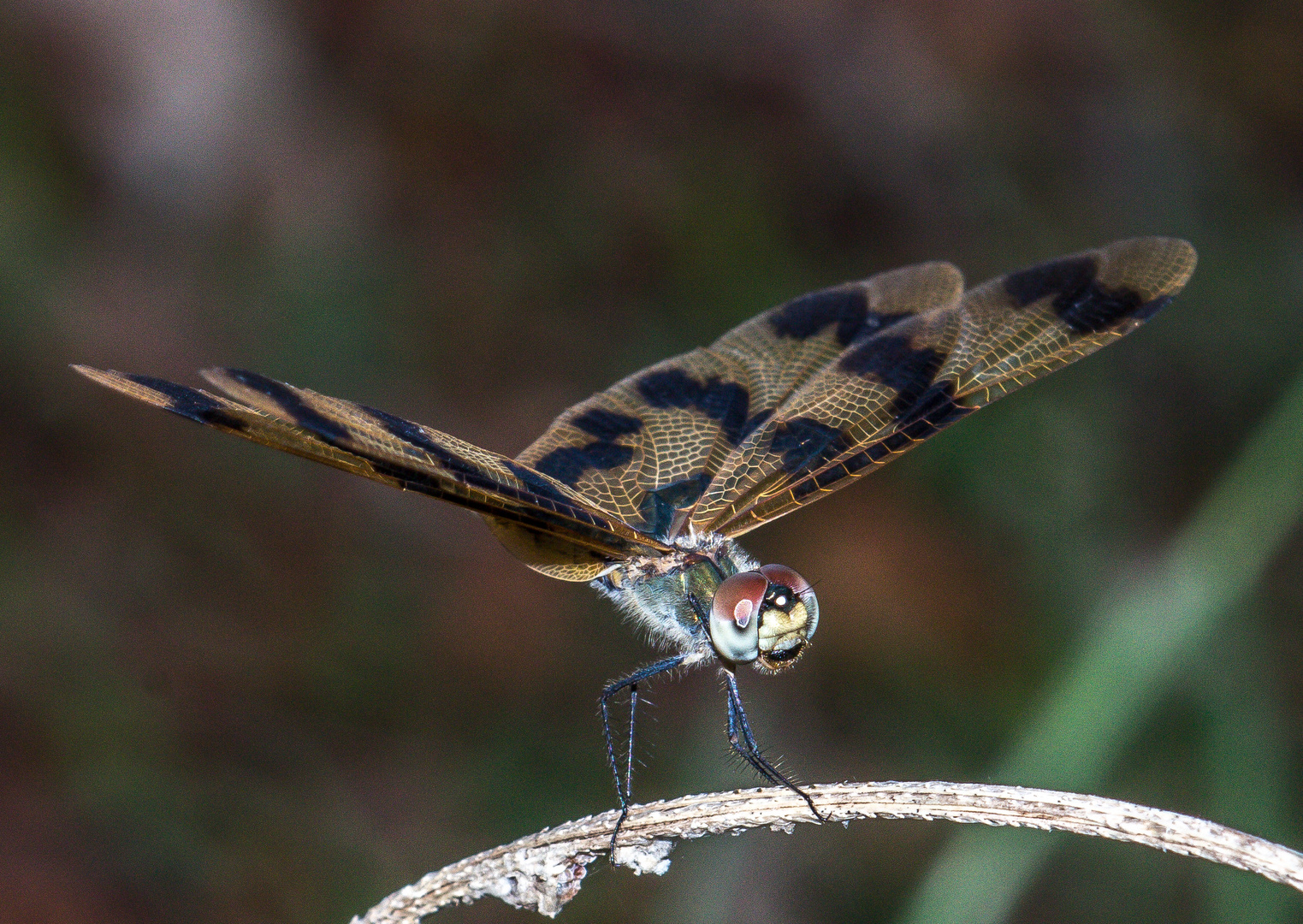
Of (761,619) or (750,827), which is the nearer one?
(750,827)

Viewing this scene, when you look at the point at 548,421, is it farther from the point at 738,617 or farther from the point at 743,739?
the point at 738,617

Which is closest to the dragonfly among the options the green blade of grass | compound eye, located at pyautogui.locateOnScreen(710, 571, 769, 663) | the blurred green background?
compound eye, located at pyautogui.locateOnScreen(710, 571, 769, 663)

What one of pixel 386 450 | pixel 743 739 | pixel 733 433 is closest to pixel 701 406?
pixel 733 433

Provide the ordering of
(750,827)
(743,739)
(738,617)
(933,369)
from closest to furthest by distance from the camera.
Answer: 1. (750,827)
2. (738,617)
3. (743,739)
4. (933,369)

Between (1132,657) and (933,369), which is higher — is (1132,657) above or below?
below

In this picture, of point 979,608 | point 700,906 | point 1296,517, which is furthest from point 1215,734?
point 700,906

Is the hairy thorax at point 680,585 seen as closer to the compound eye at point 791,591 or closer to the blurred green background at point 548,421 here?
the compound eye at point 791,591
